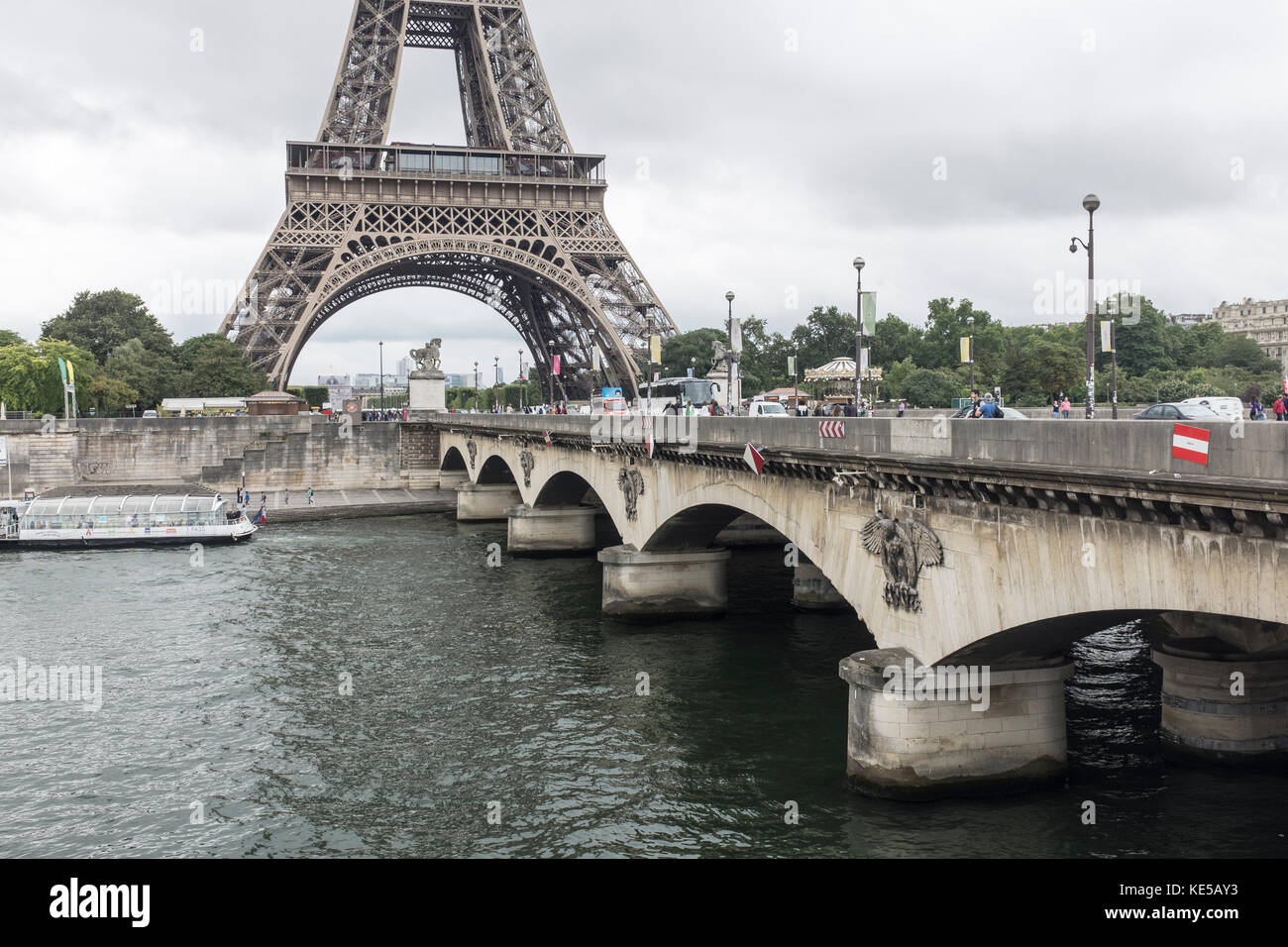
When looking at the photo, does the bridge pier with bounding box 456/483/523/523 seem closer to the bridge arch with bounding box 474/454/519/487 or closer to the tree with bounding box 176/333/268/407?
the bridge arch with bounding box 474/454/519/487

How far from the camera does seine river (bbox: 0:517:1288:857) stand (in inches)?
720

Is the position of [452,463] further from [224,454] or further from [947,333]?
[947,333]

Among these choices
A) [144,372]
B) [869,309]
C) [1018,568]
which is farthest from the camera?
[144,372]

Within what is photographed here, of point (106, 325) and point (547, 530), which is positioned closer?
point (547, 530)

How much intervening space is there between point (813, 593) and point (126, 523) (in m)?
38.5

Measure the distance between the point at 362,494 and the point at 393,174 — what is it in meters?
25.8

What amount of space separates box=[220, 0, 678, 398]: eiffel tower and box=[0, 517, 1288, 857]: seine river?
42793 millimetres

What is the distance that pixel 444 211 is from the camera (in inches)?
3489

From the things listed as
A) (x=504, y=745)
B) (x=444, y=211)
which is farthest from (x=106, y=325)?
(x=504, y=745)
